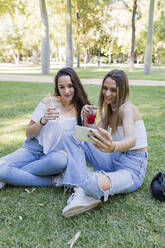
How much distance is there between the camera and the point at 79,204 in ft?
6.62

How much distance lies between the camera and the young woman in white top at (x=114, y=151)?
6.60 ft

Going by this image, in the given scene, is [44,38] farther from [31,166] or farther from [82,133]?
[82,133]

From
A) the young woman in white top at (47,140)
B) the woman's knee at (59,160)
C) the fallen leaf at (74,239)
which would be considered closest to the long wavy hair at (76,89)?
the young woman in white top at (47,140)

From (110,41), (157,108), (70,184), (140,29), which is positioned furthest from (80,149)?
(110,41)

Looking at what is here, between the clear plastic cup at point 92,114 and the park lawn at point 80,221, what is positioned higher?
the clear plastic cup at point 92,114

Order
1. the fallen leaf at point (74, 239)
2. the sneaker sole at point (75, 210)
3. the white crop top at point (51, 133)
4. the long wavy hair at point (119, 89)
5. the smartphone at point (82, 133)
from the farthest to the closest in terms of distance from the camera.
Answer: the white crop top at point (51, 133) → the long wavy hair at point (119, 89) → the sneaker sole at point (75, 210) → the smartphone at point (82, 133) → the fallen leaf at point (74, 239)

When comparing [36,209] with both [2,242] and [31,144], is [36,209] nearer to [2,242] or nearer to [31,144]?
[2,242]

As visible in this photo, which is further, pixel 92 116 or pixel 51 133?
pixel 51 133

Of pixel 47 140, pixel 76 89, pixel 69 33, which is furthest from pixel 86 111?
pixel 69 33

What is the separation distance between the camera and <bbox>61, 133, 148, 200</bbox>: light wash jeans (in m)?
2.12

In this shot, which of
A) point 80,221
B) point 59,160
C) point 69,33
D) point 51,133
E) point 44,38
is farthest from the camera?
point 69,33

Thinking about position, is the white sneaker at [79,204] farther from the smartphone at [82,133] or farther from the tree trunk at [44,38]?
the tree trunk at [44,38]

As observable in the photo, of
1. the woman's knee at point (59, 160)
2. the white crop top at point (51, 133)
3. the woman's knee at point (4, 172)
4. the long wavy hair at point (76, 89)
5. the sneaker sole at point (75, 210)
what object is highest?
the long wavy hair at point (76, 89)

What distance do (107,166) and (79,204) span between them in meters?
0.60
